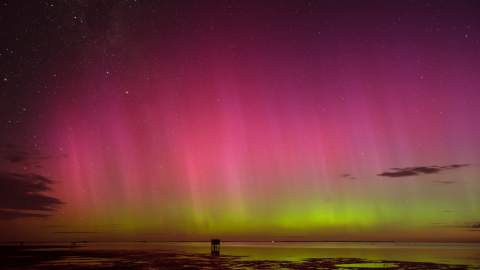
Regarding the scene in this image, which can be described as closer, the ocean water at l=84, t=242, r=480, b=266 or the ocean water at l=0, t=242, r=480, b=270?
the ocean water at l=0, t=242, r=480, b=270

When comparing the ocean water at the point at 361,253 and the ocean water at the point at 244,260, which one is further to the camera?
the ocean water at the point at 361,253

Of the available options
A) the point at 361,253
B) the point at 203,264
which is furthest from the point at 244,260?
the point at 361,253

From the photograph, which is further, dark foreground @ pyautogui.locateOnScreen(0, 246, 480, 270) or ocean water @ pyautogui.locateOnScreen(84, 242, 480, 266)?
ocean water @ pyautogui.locateOnScreen(84, 242, 480, 266)

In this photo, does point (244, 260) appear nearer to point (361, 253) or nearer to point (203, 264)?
point (203, 264)

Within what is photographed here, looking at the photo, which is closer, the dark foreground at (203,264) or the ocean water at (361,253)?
the dark foreground at (203,264)

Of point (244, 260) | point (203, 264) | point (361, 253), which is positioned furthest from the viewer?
point (361, 253)

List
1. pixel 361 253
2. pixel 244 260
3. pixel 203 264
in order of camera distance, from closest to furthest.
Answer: pixel 203 264
pixel 244 260
pixel 361 253

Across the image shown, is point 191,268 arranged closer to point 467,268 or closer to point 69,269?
point 69,269

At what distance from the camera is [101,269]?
122 ft

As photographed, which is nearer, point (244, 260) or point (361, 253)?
point (244, 260)

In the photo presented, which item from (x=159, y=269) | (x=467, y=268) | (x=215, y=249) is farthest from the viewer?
(x=215, y=249)

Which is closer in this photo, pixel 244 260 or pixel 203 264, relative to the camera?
pixel 203 264

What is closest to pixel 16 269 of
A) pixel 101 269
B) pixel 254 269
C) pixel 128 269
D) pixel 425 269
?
pixel 101 269

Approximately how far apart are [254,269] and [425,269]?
14482 millimetres
